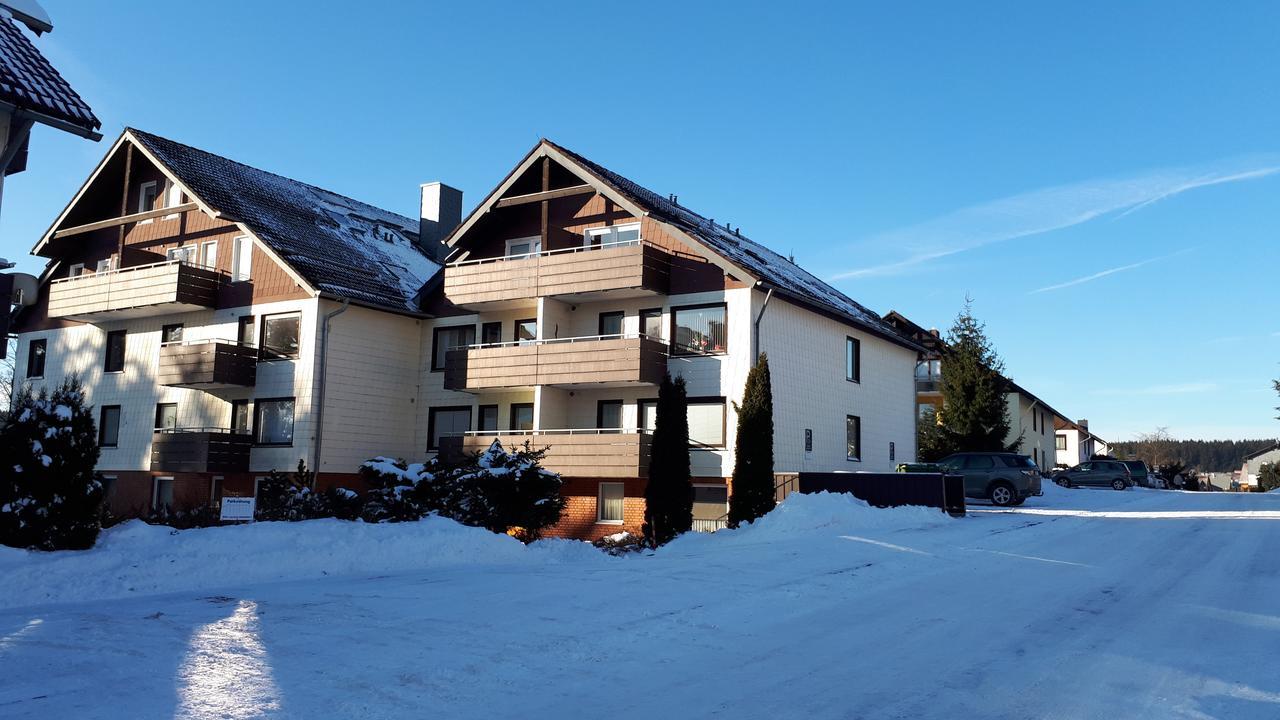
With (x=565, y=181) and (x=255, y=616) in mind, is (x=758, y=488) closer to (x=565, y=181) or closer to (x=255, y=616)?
(x=565, y=181)

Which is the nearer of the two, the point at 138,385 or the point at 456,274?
the point at 456,274

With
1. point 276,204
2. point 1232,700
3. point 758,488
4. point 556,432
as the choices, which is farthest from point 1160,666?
point 276,204

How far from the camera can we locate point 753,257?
1225 inches

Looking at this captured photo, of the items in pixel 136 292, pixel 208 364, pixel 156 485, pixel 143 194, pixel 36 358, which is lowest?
pixel 156 485

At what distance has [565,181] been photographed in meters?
30.4

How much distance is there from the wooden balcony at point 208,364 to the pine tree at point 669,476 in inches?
546

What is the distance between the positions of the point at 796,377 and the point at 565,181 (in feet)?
30.5

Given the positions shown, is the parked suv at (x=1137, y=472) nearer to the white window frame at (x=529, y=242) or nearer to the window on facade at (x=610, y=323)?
the window on facade at (x=610, y=323)

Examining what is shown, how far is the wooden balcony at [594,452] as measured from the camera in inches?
1019

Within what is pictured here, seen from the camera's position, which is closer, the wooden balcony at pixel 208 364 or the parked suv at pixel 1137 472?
the wooden balcony at pixel 208 364

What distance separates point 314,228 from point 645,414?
13363 mm

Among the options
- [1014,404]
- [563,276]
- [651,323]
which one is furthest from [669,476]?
[1014,404]

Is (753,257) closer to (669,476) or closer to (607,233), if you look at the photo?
(607,233)

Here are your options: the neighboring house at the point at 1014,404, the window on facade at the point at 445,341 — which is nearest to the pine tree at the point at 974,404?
the neighboring house at the point at 1014,404
